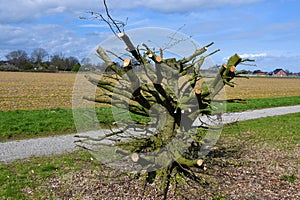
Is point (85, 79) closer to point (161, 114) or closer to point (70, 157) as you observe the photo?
point (161, 114)

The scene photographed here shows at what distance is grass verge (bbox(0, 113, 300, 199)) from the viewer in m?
5.62

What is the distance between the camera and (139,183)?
19.7ft

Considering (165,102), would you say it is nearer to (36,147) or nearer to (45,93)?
(36,147)

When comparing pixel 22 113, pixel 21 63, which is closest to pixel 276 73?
pixel 21 63

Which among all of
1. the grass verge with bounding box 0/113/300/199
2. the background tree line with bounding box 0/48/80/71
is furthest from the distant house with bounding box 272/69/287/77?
the grass verge with bounding box 0/113/300/199

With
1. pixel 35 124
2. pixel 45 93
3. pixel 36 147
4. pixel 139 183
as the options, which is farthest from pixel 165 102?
pixel 45 93

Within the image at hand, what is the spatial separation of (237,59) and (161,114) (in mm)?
1538

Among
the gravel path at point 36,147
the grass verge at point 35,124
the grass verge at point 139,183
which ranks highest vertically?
the grass verge at point 35,124

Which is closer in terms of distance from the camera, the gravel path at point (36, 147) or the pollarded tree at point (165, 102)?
the pollarded tree at point (165, 102)

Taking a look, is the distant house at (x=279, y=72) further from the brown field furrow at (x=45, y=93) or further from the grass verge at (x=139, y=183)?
the grass verge at (x=139, y=183)

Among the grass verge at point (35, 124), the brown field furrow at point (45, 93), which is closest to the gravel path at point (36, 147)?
the grass verge at point (35, 124)

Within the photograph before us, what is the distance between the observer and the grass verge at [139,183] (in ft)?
18.5

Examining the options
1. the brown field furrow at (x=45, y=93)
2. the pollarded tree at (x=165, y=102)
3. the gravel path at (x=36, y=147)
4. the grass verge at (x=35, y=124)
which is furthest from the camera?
the brown field furrow at (x=45, y=93)

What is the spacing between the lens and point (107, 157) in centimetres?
739
